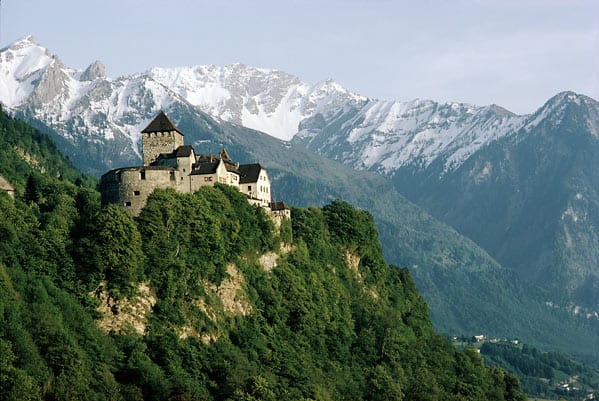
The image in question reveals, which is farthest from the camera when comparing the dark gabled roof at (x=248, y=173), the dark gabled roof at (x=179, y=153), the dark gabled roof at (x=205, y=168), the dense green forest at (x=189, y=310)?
the dark gabled roof at (x=248, y=173)

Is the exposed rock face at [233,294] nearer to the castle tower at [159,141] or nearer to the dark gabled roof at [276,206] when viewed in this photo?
the dark gabled roof at [276,206]

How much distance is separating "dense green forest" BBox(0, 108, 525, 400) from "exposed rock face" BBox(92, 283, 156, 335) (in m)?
0.16

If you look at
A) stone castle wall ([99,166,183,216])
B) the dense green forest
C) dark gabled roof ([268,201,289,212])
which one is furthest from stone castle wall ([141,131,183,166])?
dark gabled roof ([268,201,289,212])

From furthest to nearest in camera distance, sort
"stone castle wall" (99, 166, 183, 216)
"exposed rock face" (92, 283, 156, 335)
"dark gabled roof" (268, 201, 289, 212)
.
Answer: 1. "dark gabled roof" (268, 201, 289, 212)
2. "stone castle wall" (99, 166, 183, 216)
3. "exposed rock face" (92, 283, 156, 335)

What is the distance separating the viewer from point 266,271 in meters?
128

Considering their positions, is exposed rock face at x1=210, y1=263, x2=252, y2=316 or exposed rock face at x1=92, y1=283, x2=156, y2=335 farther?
exposed rock face at x1=210, y1=263, x2=252, y2=316

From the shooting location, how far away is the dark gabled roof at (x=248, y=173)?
131375mm

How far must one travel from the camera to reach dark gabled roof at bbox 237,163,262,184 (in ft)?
431

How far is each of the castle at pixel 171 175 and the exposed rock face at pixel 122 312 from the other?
40.9 feet

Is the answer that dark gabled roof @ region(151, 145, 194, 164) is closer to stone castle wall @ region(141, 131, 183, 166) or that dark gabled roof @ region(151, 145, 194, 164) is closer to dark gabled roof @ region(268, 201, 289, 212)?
stone castle wall @ region(141, 131, 183, 166)

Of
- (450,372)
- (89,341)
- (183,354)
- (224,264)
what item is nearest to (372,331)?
(450,372)

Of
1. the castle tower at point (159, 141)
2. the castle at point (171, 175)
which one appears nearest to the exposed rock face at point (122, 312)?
the castle at point (171, 175)

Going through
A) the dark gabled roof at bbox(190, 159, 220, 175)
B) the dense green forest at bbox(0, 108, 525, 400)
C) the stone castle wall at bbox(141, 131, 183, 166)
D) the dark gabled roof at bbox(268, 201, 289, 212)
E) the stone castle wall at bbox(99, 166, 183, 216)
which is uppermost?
the stone castle wall at bbox(141, 131, 183, 166)

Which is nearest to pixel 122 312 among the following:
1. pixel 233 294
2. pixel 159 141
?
pixel 233 294
